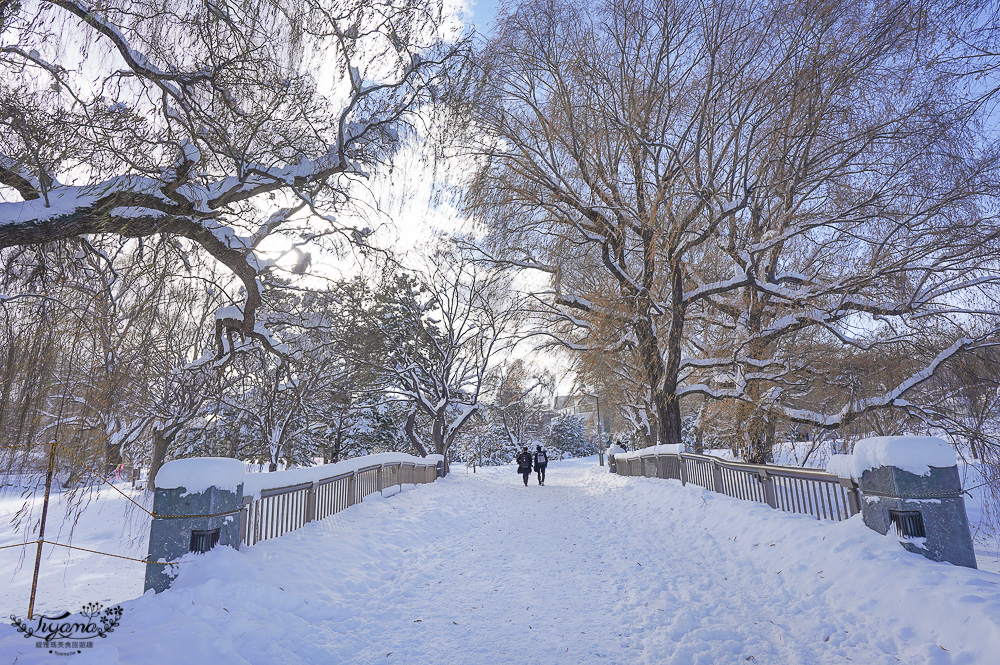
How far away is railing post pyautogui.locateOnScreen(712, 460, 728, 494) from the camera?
9633mm

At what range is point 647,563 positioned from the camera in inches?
256

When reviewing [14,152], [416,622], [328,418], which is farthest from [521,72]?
[328,418]

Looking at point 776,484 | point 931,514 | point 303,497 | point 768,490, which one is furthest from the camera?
point 303,497

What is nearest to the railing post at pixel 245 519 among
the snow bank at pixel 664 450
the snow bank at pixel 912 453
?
the snow bank at pixel 912 453

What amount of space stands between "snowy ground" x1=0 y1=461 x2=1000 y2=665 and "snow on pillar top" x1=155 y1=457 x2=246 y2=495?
0.72 m

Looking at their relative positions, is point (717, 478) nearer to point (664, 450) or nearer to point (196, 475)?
point (664, 450)

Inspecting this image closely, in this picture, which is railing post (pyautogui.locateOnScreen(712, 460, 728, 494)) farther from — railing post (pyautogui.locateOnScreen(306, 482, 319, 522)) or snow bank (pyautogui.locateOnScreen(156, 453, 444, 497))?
snow bank (pyautogui.locateOnScreen(156, 453, 444, 497))

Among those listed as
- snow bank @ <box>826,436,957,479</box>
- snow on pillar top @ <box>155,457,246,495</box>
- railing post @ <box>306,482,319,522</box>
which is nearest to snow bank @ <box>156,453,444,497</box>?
snow on pillar top @ <box>155,457,246,495</box>

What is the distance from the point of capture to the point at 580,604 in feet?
16.5

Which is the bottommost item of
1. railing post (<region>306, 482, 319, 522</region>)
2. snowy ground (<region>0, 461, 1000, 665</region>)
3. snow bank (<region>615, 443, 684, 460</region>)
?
snowy ground (<region>0, 461, 1000, 665</region>)

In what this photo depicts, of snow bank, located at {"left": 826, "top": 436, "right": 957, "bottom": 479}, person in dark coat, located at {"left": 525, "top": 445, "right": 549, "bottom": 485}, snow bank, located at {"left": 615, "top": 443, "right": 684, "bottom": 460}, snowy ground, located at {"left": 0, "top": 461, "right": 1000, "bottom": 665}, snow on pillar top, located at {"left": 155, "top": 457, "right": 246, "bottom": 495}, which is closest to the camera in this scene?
snowy ground, located at {"left": 0, "top": 461, "right": 1000, "bottom": 665}

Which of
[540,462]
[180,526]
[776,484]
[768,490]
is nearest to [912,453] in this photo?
[776,484]

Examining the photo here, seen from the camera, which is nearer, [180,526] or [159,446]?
[180,526]

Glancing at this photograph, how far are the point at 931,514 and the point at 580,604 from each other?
11.4 feet
